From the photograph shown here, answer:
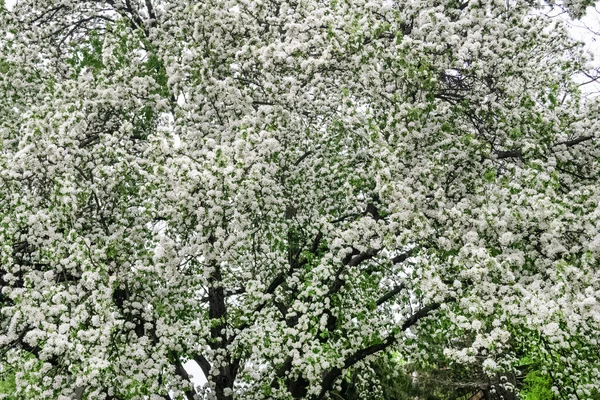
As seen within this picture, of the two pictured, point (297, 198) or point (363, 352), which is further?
point (297, 198)

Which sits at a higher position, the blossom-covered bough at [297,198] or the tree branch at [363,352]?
the blossom-covered bough at [297,198]

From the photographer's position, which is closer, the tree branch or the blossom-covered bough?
the blossom-covered bough

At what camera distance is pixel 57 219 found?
30.3 feet

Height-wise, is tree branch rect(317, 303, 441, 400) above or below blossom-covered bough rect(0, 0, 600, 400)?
below

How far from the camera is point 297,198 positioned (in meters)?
12.9

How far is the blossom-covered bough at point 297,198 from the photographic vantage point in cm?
831

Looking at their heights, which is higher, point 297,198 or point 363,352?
point 297,198

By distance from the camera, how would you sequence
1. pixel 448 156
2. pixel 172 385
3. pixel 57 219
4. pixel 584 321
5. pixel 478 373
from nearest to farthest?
pixel 584 321 < pixel 57 219 < pixel 448 156 < pixel 172 385 < pixel 478 373

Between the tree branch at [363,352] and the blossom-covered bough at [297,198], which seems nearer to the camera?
the blossom-covered bough at [297,198]

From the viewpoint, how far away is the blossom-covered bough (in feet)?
27.3

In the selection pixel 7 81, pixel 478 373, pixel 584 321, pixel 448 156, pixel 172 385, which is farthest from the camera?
pixel 478 373

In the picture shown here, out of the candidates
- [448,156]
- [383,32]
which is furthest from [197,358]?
[383,32]

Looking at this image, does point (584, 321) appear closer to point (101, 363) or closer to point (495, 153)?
point (495, 153)

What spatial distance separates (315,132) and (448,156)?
3833 millimetres
